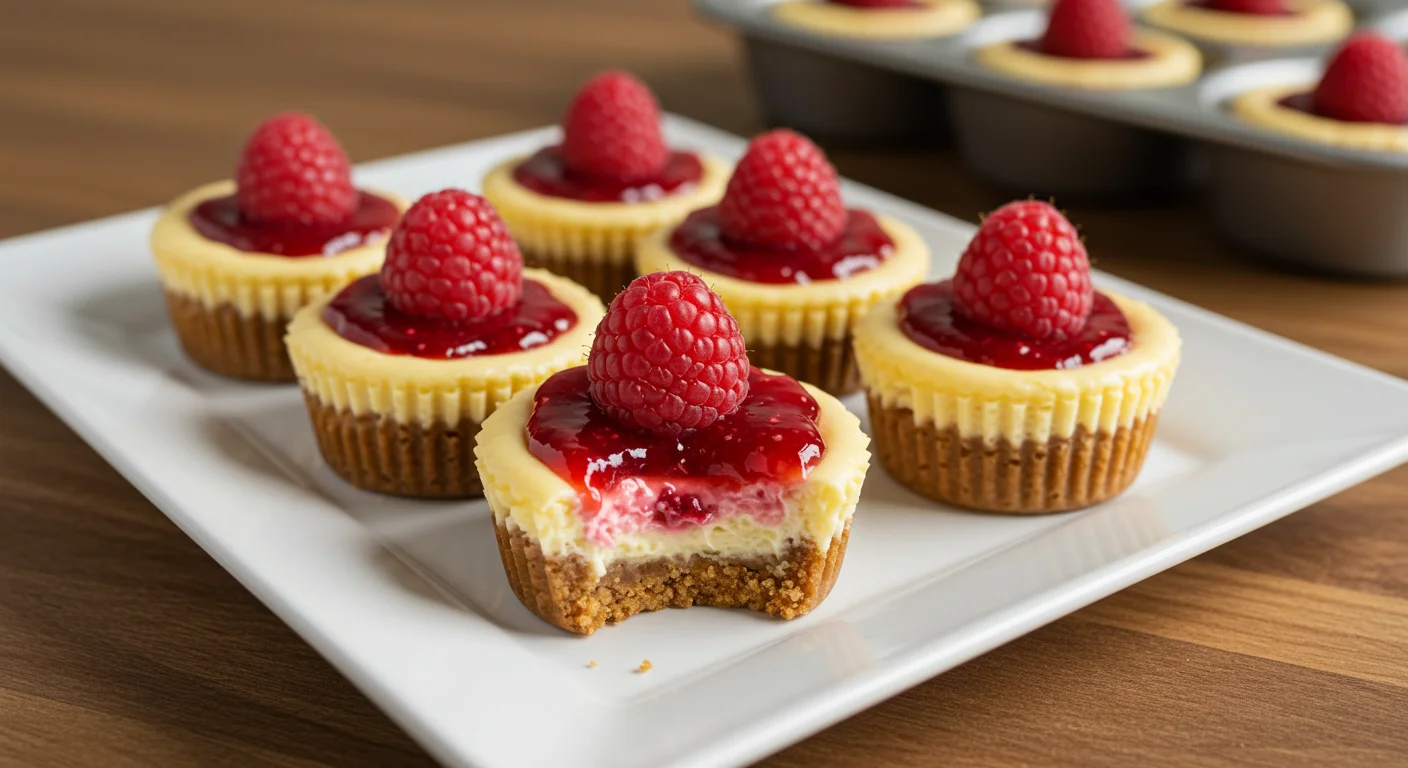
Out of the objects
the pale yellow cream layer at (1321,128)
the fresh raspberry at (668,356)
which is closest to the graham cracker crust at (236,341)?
the fresh raspberry at (668,356)

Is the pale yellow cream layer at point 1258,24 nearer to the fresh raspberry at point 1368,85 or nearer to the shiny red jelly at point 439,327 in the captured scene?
the fresh raspberry at point 1368,85

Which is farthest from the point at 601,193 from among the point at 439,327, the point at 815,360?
the point at 439,327

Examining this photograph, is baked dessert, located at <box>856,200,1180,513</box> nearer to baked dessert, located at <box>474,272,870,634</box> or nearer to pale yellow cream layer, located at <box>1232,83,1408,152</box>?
baked dessert, located at <box>474,272,870,634</box>

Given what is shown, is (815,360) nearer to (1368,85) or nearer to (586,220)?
(586,220)

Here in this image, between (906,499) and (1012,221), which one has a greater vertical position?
(1012,221)

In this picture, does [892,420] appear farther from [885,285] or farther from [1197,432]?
[1197,432]

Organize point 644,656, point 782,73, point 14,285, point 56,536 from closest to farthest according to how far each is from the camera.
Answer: point 644,656
point 56,536
point 14,285
point 782,73

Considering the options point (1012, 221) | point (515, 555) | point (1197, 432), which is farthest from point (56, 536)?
point (1197, 432)
